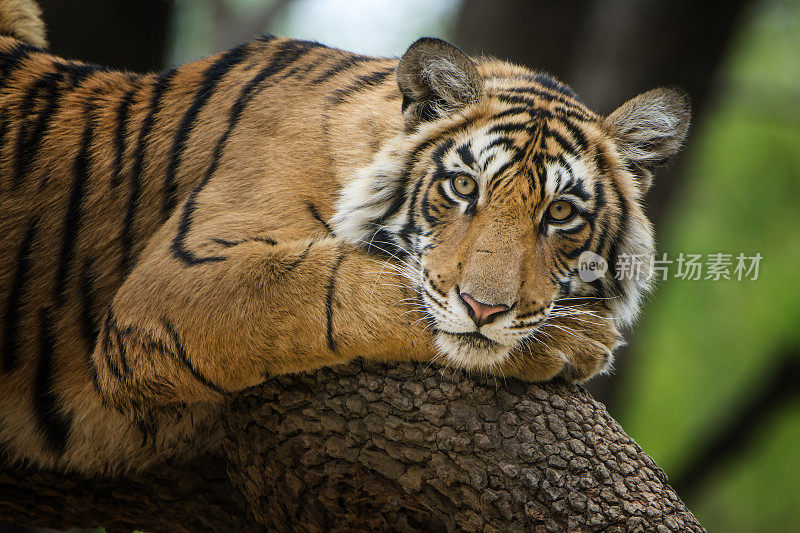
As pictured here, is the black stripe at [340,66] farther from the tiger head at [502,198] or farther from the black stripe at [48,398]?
the black stripe at [48,398]

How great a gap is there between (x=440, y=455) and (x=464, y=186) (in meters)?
0.94

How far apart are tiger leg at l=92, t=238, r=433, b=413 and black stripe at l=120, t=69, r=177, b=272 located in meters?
0.43

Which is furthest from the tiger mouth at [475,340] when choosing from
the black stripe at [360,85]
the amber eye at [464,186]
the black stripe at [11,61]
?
the black stripe at [11,61]

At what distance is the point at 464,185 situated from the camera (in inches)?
105

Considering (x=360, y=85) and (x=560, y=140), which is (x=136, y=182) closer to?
(x=360, y=85)

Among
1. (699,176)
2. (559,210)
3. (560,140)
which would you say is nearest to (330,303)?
(559,210)

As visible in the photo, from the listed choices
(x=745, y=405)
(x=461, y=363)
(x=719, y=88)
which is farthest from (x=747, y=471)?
(x=461, y=363)

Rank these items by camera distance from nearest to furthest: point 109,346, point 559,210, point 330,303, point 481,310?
point 481,310
point 330,303
point 559,210
point 109,346

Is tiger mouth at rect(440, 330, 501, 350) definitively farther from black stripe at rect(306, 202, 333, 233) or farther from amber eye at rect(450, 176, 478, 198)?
black stripe at rect(306, 202, 333, 233)

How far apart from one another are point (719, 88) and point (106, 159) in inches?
198

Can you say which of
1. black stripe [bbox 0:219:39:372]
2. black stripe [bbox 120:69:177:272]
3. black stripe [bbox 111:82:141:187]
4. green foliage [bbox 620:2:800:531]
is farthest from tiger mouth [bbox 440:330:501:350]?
green foliage [bbox 620:2:800:531]

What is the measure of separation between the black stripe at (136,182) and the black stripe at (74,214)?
7.8 inches

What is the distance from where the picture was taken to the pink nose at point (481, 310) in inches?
94.3

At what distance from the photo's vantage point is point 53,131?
3256 millimetres
